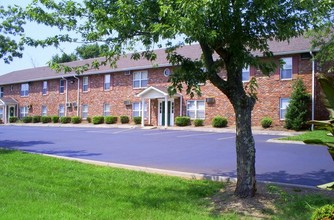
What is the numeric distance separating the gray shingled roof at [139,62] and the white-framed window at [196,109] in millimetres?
3654

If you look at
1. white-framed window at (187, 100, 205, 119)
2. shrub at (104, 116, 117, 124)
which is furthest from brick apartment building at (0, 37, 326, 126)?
shrub at (104, 116, 117, 124)

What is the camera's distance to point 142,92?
33625mm

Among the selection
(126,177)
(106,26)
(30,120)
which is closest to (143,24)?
(106,26)

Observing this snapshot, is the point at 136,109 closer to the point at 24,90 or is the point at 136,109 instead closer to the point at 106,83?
the point at 106,83

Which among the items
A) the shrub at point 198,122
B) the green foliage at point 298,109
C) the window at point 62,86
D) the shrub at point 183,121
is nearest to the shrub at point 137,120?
Result: the shrub at point 183,121

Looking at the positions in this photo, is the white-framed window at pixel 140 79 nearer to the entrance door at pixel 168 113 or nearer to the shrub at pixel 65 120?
the entrance door at pixel 168 113

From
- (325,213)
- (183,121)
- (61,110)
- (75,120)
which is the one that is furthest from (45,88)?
(325,213)

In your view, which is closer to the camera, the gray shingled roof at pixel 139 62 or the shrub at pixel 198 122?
the gray shingled roof at pixel 139 62

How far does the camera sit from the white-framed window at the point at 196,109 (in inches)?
1238

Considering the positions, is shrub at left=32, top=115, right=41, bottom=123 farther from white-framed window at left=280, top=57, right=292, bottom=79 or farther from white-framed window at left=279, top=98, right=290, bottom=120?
white-framed window at left=280, top=57, right=292, bottom=79

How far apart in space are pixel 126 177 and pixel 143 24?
414 centimetres

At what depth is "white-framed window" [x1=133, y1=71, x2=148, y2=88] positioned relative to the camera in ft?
117

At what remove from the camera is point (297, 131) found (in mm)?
24875

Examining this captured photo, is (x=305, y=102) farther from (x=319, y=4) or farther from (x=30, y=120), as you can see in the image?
(x=30, y=120)
